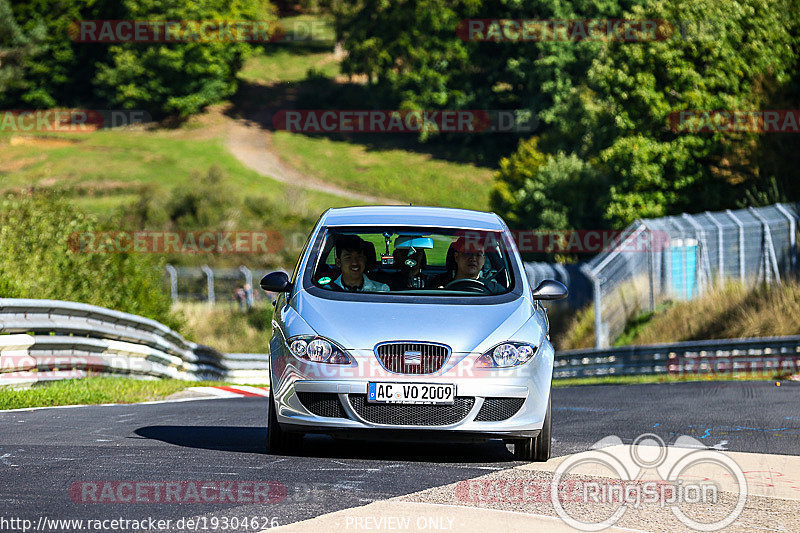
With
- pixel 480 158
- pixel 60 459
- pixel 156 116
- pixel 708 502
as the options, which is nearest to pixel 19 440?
pixel 60 459

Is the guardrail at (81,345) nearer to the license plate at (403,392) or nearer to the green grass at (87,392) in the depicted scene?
the green grass at (87,392)

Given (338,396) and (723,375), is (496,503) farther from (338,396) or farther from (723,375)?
(723,375)

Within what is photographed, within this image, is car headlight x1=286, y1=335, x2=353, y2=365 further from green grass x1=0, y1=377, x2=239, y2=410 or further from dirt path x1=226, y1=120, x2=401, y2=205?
dirt path x1=226, y1=120, x2=401, y2=205

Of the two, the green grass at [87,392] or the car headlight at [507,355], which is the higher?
the car headlight at [507,355]

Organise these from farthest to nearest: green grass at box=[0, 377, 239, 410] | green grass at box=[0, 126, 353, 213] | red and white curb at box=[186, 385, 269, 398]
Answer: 1. green grass at box=[0, 126, 353, 213]
2. red and white curb at box=[186, 385, 269, 398]
3. green grass at box=[0, 377, 239, 410]

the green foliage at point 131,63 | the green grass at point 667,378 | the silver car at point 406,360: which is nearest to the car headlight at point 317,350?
the silver car at point 406,360

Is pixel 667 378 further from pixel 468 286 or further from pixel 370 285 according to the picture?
pixel 370 285

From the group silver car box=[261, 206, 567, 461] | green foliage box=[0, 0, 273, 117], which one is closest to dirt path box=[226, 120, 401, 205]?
green foliage box=[0, 0, 273, 117]

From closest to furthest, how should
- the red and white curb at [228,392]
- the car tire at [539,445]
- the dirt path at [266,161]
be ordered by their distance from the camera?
1. the car tire at [539,445]
2. the red and white curb at [228,392]
3. the dirt path at [266,161]

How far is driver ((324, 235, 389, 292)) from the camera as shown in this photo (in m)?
9.02

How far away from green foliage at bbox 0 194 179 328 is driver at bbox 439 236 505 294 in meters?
10.1

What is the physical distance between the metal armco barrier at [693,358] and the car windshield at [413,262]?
12409 millimetres

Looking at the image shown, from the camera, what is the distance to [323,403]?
8.20m

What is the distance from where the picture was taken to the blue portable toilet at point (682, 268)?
28.9 metres
